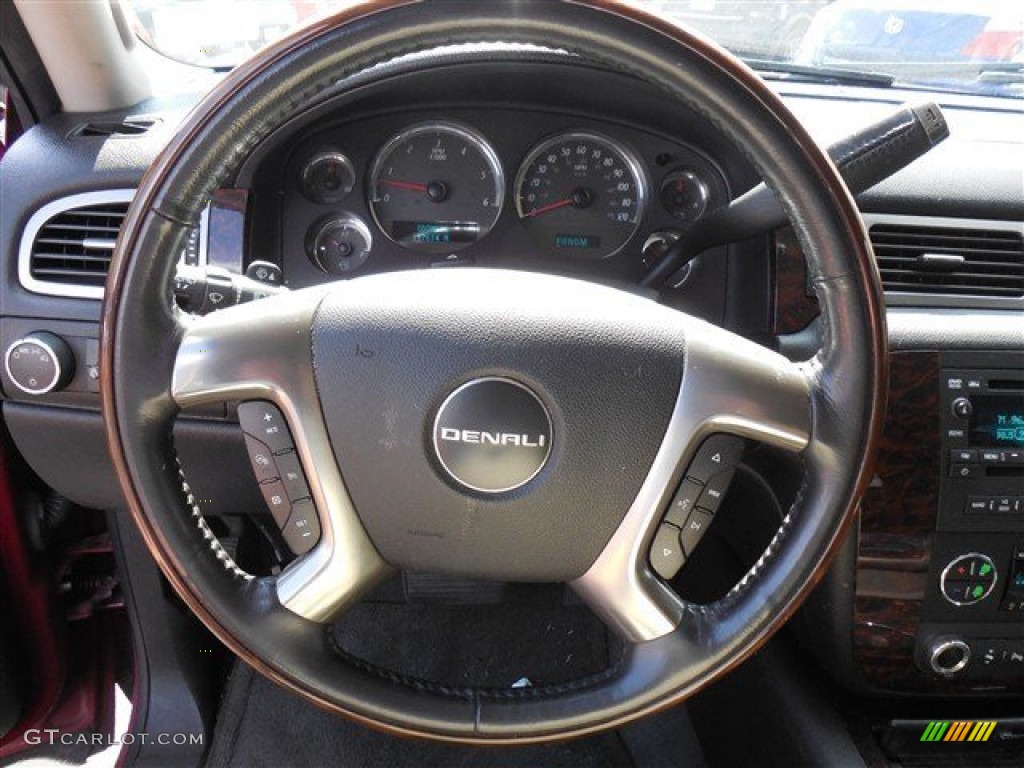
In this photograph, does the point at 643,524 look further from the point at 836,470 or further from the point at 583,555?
the point at 836,470

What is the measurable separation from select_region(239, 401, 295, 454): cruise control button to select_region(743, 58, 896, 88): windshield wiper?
1.18 metres

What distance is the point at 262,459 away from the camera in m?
0.99

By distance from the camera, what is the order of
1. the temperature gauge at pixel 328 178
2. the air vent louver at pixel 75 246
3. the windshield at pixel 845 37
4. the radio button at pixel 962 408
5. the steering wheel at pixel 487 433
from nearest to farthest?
1. the steering wheel at pixel 487 433
2. the radio button at pixel 962 408
3. the air vent louver at pixel 75 246
4. the temperature gauge at pixel 328 178
5. the windshield at pixel 845 37

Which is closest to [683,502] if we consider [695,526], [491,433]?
[695,526]

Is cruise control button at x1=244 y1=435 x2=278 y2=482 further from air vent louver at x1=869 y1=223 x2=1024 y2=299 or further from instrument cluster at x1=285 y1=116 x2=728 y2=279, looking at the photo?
air vent louver at x1=869 y1=223 x2=1024 y2=299

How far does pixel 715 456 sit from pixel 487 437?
228 millimetres

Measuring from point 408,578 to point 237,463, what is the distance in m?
0.39

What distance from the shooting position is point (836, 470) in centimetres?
93

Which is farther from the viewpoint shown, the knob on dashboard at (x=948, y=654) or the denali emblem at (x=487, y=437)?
the knob on dashboard at (x=948, y=654)

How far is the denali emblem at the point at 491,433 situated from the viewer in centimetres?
94

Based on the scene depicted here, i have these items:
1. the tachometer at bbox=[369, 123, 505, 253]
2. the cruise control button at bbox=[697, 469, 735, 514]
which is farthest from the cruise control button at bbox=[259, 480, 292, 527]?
the tachometer at bbox=[369, 123, 505, 253]

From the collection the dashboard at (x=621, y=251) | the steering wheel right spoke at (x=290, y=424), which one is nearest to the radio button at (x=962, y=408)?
the dashboard at (x=621, y=251)

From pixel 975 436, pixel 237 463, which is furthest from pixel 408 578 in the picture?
pixel 975 436

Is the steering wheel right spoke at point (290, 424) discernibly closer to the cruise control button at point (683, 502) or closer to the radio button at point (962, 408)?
the cruise control button at point (683, 502)
